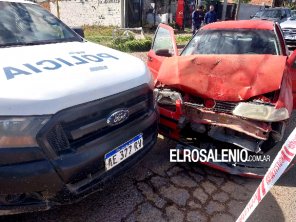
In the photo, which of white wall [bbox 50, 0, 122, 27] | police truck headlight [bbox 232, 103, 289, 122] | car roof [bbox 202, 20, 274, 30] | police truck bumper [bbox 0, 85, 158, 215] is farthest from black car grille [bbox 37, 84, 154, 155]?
white wall [bbox 50, 0, 122, 27]

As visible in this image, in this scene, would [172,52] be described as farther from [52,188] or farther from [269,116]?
[52,188]

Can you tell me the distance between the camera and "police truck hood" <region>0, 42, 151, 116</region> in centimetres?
201

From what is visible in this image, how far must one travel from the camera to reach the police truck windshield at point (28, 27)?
3068 mm

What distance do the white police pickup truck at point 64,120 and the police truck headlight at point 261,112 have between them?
873 millimetres

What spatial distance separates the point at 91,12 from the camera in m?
20.4

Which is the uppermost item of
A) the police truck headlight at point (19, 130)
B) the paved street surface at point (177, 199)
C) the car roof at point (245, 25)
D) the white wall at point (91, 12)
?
the car roof at point (245, 25)

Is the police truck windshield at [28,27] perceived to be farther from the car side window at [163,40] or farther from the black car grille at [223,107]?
the black car grille at [223,107]

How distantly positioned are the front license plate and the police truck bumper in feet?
0.06

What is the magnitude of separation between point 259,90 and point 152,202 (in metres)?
1.56

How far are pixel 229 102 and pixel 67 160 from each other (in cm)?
185

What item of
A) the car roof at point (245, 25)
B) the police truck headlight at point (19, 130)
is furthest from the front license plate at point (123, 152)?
the car roof at point (245, 25)

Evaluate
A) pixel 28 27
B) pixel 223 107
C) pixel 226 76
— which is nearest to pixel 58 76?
pixel 28 27

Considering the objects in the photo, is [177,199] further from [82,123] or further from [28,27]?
[28,27]

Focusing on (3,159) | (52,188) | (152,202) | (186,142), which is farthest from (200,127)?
(3,159)
